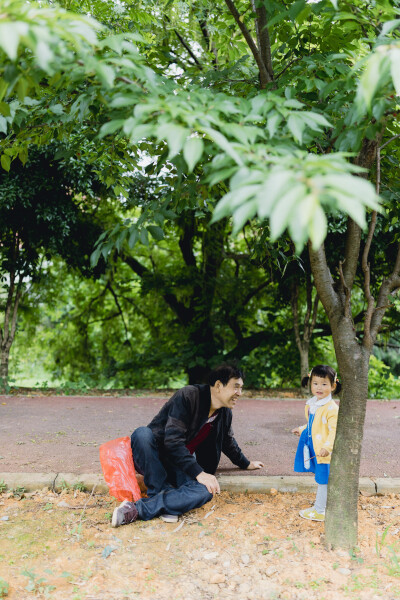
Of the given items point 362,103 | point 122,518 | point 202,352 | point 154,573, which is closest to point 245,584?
point 154,573

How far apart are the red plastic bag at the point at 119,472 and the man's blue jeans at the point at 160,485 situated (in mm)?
79

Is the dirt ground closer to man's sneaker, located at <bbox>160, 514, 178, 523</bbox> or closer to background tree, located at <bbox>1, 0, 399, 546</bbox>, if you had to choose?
man's sneaker, located at <bbox>160, 514, 178, 523</bbox>

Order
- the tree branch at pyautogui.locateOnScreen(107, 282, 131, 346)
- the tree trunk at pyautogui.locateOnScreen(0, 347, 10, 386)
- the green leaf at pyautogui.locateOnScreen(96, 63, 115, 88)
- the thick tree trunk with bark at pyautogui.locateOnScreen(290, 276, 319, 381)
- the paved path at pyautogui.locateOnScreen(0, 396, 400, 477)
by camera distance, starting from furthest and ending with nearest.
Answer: the tree branch at pyautogui.locateOnScreen(107, 282, 131, 346) < the tree trunk at pyautogui.locateOnScreen(0, 347, 10, 386) < the thick tree trunk with bark at pyautogui.locateOnScreen(290, 276, 319, 381) < the paved path at pyautogui.locateOnScreen(0, 396, 400, 477) < the green leaf at pyautogui.locateOnScreen(96, 63, 115, 88)

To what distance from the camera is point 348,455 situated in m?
3.16

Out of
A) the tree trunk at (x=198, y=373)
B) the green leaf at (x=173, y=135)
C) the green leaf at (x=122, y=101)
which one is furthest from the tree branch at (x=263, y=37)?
the tree trunk at (x=198, y=373)

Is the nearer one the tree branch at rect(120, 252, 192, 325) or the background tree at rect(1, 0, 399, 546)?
the background tree at rect(1, 0, 399, 546)

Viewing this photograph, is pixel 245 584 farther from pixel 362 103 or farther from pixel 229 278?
pixel 229 278

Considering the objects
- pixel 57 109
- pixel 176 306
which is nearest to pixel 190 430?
pixel 57 109

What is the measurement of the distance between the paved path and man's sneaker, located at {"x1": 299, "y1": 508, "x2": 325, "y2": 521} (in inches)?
28.7

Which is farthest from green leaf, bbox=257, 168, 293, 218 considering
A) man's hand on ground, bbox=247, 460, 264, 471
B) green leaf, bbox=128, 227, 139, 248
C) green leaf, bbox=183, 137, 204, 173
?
man's hand on ground, bbox=247, 460, 264, 471

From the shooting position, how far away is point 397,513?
373 centimetres

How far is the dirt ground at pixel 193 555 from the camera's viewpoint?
8.87 feet

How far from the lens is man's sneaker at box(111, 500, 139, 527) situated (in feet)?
11.1

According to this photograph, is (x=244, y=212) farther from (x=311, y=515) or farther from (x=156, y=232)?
(x=311, y=515)
